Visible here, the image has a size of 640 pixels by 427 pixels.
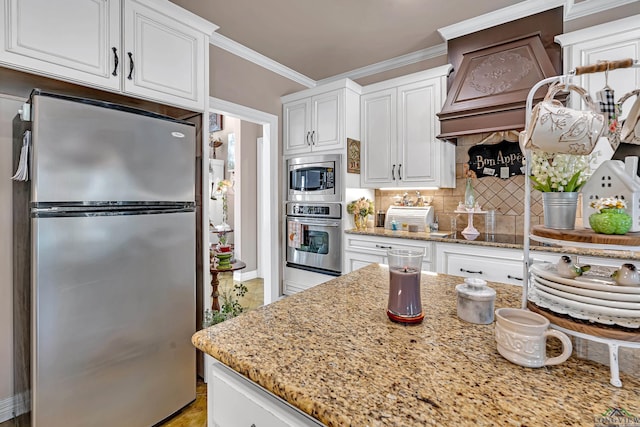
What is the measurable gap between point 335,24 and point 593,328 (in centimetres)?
269

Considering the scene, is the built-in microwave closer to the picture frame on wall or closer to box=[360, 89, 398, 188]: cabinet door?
box=[360, 89, 398, 188]: cabinet door

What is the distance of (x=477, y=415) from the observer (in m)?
0.54

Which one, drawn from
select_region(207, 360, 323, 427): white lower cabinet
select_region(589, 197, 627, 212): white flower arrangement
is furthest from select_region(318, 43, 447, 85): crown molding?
select_region(207, 360, 323, 427): white lower cabinet

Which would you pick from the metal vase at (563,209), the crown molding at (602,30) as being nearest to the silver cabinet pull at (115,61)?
the metal vase at (563,209)

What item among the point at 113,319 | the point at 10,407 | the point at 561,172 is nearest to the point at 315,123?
the point at 113,319

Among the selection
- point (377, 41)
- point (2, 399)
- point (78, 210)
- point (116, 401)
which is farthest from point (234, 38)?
point (2, 399)

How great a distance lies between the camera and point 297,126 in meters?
3.43

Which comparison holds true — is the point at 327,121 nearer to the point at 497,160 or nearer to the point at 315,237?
the point at 315,237

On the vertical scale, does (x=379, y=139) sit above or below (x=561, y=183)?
above

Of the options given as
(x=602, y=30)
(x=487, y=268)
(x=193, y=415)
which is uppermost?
(x=602, y=30)

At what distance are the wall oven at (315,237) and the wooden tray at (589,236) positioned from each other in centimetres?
237

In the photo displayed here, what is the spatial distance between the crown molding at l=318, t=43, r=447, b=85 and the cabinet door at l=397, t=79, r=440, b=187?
0.44 metres

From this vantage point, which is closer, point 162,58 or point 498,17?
point 162,58

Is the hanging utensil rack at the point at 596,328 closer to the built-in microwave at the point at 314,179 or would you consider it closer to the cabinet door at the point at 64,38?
the cabinet door at the point at 64,38
